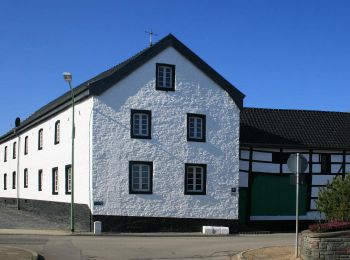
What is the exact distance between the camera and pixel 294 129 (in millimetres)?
32031

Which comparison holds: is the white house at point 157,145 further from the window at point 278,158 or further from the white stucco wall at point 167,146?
the window at point 278,158

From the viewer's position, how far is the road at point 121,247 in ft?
54.1

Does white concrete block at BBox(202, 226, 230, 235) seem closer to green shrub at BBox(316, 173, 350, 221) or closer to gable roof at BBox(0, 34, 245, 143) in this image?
gable roof at BBox(0, 34, 245, 143)

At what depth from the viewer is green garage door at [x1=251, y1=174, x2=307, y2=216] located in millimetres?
30031

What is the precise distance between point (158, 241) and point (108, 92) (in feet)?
26.0

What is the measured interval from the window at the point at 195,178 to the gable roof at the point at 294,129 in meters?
3.11

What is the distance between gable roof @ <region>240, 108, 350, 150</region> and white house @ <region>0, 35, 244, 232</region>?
2.61 m

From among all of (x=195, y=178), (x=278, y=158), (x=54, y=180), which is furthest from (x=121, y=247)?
(x=278, y=158)

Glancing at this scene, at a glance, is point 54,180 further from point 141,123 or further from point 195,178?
point 195,178

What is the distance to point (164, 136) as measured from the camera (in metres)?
27.0

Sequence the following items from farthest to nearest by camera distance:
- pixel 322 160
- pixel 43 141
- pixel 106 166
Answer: pixel 43 141 → pixel 322 160 → pixel 106 166

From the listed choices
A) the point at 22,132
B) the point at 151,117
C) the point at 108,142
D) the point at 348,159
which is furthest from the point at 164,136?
the point at 22,132

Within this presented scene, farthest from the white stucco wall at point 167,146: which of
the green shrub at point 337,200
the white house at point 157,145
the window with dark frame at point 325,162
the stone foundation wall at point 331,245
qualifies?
the stone foundation wall at point 331,245

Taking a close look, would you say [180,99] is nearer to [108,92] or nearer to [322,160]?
[108,92]
